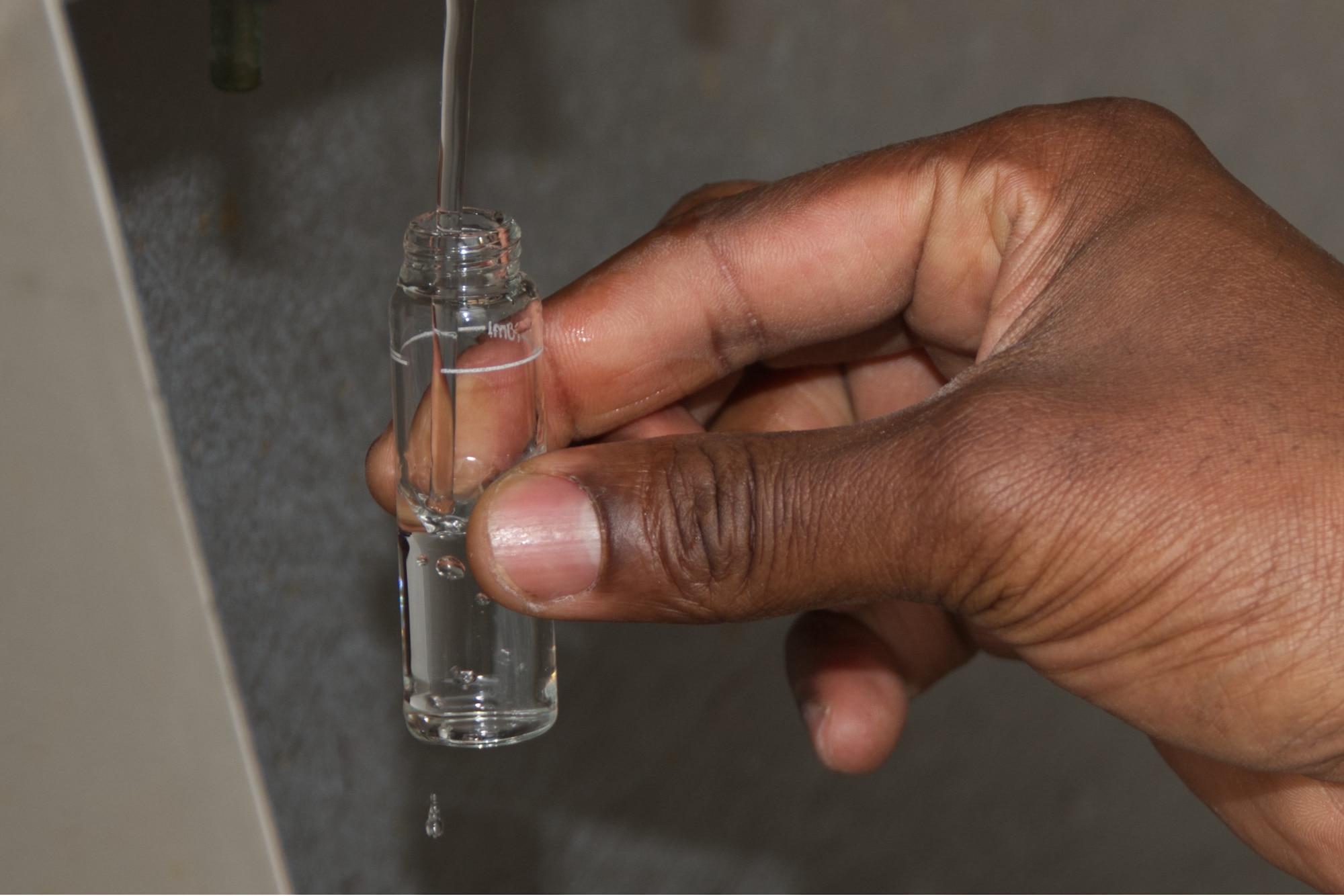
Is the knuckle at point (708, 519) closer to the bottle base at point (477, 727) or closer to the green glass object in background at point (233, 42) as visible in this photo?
the bottle base at point (477, 727)

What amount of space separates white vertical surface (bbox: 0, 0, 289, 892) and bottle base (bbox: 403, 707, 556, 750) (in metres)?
0.19

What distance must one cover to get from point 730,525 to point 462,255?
0.13 m

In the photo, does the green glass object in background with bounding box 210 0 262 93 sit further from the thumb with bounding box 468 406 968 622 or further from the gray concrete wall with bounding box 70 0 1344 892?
the thumb with bounding box 468 406 968 622

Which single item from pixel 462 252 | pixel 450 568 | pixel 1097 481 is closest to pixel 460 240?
pixel 462 252

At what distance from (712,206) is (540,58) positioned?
0.42 ft

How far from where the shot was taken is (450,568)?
1.56 ft

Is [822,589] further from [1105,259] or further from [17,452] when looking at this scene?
[17,452]

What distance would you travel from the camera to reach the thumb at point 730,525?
16.9 inches

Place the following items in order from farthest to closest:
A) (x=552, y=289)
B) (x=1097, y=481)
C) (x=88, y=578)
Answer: (x=552, y=289) → (x=88, y=578) → (x=1097, y=481)

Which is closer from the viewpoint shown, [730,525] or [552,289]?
[730,525]

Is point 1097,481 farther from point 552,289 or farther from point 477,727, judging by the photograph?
point 552,289

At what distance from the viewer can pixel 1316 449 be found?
0.42 metres

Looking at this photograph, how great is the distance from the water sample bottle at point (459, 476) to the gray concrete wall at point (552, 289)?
14 cm

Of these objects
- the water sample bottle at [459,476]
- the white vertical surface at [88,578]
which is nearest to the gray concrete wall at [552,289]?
the white vertical surface at [88,578]
